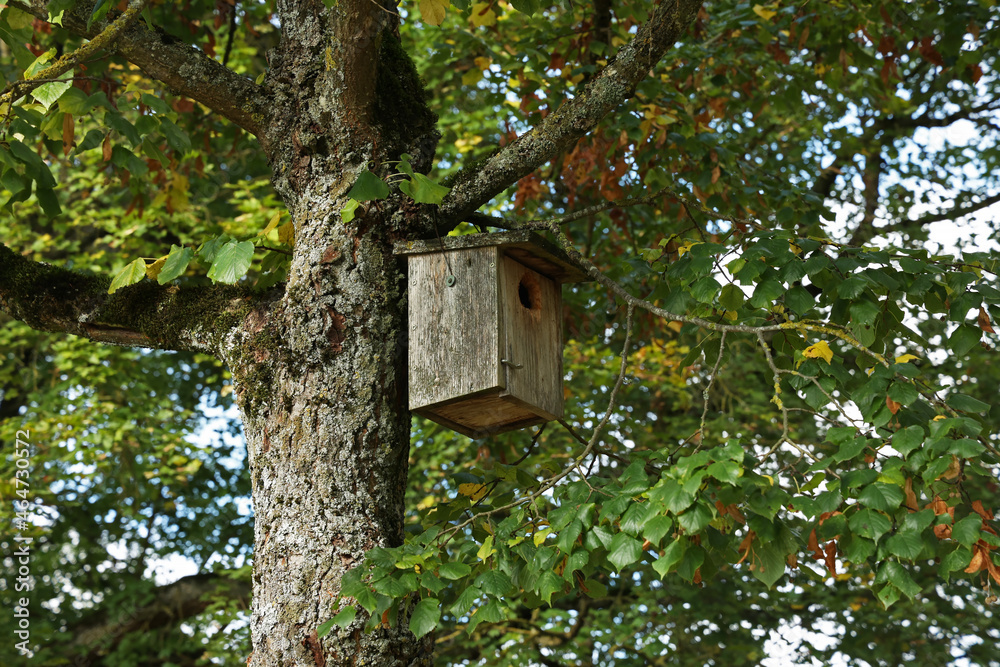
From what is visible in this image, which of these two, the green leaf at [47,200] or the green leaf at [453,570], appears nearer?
the green leaf at [453,570]

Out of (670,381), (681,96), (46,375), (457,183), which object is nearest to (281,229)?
(457,183)

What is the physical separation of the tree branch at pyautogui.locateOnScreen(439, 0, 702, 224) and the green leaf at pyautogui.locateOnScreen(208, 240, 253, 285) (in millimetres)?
652

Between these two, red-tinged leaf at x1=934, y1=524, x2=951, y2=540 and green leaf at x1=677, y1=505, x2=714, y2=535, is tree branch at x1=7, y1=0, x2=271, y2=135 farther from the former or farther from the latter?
red-tinged leaf at x1=934, y1=524, x2=951, y2=540

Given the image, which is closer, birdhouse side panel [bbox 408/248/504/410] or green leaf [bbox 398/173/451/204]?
green leaf [bbox 398/173/451/204]

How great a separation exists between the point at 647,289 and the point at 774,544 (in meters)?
2.59

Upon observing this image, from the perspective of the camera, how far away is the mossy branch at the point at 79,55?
2.51m

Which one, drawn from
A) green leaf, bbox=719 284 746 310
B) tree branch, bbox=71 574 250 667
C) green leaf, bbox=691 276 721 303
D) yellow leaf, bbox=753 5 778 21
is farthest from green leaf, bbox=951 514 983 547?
tree branch, bbox=71 574 250 667

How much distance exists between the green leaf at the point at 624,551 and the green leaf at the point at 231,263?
43.4 inches

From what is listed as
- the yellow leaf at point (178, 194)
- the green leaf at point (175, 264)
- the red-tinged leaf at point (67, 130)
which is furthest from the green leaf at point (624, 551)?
the yellow leaf at point (178, 194)

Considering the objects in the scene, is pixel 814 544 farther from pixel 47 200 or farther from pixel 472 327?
pixel 47 200

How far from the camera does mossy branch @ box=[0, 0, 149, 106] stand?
2.51 m

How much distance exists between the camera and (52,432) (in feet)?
21.8

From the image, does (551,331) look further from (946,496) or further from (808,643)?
(808,643)

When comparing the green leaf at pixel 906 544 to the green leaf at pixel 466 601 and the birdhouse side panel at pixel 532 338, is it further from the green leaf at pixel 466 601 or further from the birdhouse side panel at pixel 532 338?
the birdhouse side panel at pixel 532 338
